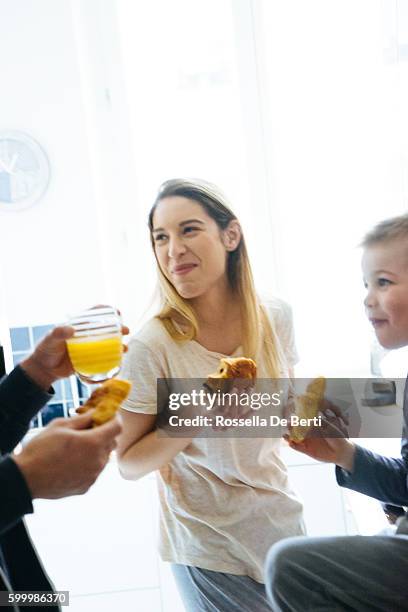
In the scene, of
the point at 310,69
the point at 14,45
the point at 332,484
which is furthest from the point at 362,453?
the point at 14,45

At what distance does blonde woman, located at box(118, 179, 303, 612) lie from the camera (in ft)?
3.80

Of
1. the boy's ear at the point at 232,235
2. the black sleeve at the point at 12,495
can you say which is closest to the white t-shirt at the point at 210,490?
the boy's ear at the point at 232,235

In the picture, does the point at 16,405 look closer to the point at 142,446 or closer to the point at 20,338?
the point at 142,446

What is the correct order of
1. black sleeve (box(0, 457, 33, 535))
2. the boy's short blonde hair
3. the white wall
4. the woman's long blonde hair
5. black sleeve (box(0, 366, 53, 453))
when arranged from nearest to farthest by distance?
black sleeve (box(0, 457, 33, 535)) < black sleeve (box(0, 366, 53, 453)) < the boy's short blonde hair < the woman's long blonde hair < the white wall

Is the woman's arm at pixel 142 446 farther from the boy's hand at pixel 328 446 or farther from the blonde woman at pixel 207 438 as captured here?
the boy's hand at pixel 328 446

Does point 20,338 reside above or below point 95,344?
below

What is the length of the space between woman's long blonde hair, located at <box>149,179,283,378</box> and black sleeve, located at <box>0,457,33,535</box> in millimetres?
572

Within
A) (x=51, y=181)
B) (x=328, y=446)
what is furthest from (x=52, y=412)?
(x=328, y=446)

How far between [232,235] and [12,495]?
2.55 feet

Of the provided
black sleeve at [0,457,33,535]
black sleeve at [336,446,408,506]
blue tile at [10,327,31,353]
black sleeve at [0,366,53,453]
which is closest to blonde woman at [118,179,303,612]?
black sleeve at [336,446,408,506]

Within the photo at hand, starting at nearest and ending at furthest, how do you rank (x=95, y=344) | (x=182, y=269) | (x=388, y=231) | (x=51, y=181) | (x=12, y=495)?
(x=12, y=495)
(x=95, y=344)
(x=388, y=231)
(x=182, y=269)
(x=51, y=181)

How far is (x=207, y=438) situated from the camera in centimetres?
119

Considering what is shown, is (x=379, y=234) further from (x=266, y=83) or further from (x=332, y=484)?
(x=266, y=83)

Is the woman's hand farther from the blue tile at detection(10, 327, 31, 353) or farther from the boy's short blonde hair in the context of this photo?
the blue tile at detection(10, 327, 31, 353)
